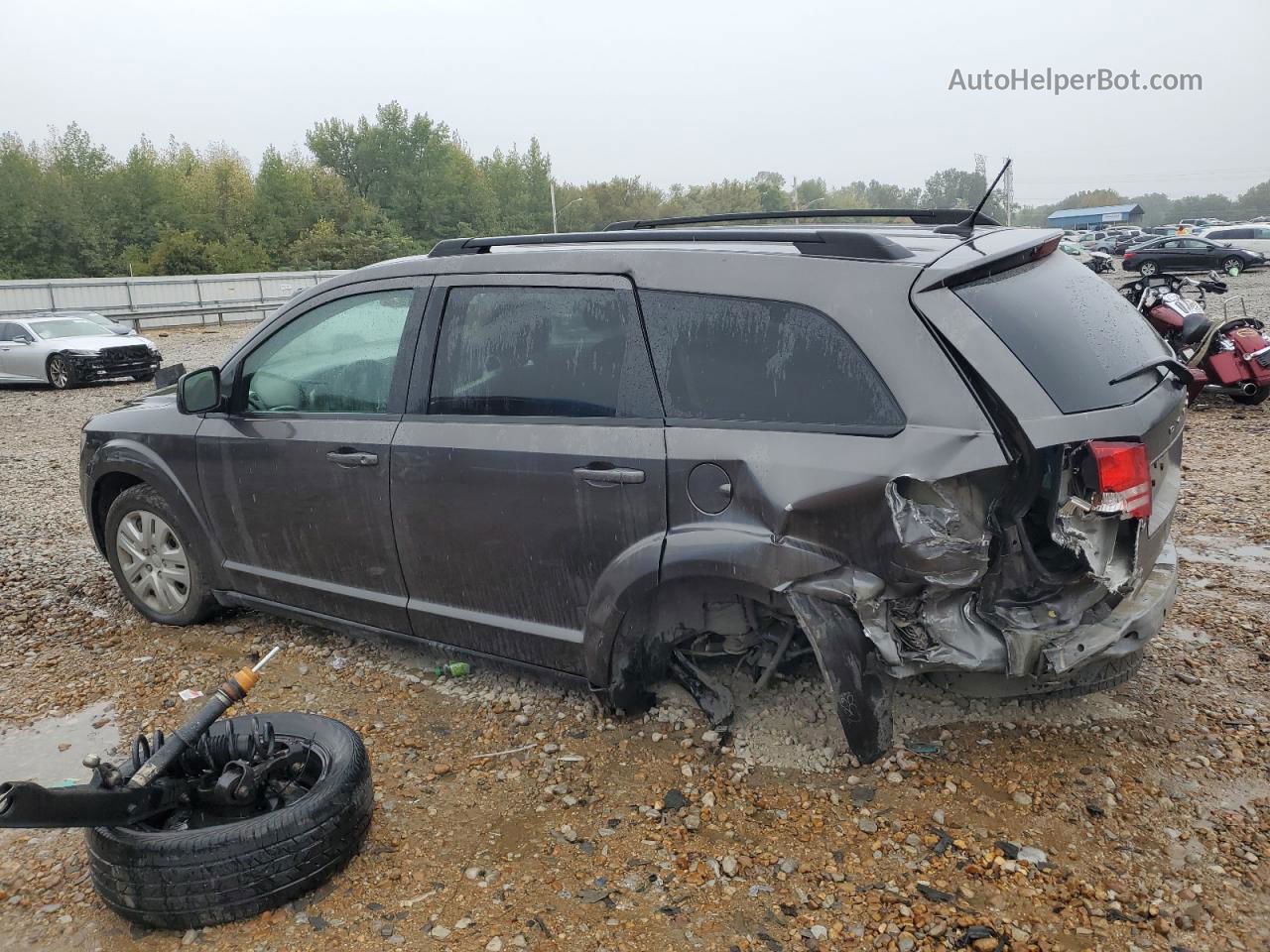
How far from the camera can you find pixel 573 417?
3457 millimetres

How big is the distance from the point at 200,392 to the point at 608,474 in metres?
2.17

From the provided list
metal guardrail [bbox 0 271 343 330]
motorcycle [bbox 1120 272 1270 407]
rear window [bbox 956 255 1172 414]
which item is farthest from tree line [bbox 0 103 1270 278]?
rear window [bbox 956 255 1172 414]

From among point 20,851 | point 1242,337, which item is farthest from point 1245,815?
point 1242,337

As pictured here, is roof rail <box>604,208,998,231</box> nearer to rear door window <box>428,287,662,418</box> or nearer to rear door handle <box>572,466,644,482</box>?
rear door window <box>428,287,662,418</box>

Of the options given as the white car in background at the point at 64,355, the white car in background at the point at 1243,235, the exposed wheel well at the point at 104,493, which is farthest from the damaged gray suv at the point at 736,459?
the white car in background at the point at 1243,235

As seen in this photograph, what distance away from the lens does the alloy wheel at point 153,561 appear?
15.8 feet

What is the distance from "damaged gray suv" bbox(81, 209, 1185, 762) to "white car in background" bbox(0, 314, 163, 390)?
50.3ft

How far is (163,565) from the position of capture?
16.0ft

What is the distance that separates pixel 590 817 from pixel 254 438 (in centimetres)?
220

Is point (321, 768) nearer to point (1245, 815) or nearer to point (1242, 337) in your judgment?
point (1245, 815)

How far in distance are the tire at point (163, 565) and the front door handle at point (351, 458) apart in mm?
1134

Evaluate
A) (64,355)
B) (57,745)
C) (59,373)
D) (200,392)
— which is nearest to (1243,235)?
(64,355)

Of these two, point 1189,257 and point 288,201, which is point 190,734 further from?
point 288,201

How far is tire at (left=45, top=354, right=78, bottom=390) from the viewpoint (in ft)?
56.7
